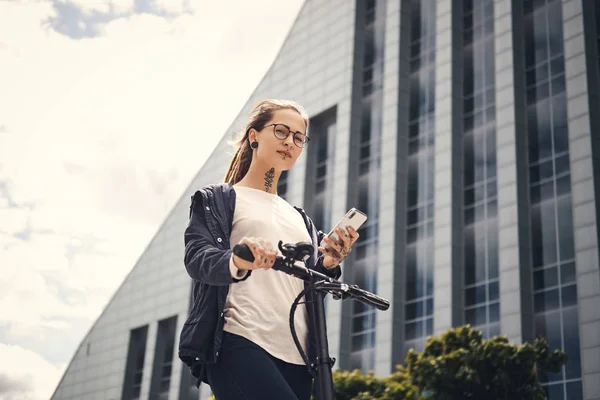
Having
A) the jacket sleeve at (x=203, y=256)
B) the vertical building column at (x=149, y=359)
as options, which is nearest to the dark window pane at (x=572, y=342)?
the jacket sleeve at (x=203, y=256)

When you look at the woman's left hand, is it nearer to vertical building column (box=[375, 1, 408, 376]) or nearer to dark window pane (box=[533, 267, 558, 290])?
dark window pane (box=[533, 267, 558, 290])

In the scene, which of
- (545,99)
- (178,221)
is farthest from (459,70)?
(178,221)

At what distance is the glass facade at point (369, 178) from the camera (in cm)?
3903

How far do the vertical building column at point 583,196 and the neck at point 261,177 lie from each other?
27.3 metres

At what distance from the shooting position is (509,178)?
113ft

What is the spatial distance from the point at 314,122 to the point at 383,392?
26882 mm

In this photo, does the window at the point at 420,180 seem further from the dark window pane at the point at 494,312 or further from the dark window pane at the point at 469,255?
the dark window pane at the point at 494,312

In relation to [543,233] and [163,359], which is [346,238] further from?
[163,359]

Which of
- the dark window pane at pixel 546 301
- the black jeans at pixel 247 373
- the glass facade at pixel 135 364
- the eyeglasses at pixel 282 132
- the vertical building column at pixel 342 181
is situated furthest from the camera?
the glass facade at pixel 135 364

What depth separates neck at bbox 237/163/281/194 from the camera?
14.8ft

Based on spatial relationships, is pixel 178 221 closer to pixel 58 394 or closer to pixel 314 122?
pixel 314 122

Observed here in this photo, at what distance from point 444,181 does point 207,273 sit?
34.7 metres

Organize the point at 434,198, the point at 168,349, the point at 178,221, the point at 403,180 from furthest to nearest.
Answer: the point at 178,221, the point at 168,349, the point at 403,180, the point at 434,198

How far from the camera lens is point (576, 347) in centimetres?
3011
